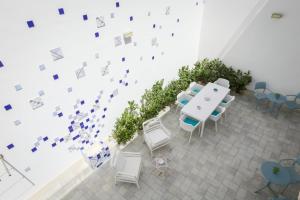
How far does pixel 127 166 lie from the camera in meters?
4.70

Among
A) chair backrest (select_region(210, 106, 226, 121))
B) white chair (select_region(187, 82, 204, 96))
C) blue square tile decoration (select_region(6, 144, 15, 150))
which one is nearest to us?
blue square tile decoration (select_region(6, 144, 15, 150))

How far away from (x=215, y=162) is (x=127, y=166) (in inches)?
85.0

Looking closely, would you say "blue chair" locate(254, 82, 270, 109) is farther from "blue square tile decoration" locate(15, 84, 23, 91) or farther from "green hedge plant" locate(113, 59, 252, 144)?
"blue square tile decoration" locate(15, 84, 23, 91)

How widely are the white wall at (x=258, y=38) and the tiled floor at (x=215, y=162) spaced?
4.31 feet

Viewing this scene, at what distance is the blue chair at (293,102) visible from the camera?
6.08 meters

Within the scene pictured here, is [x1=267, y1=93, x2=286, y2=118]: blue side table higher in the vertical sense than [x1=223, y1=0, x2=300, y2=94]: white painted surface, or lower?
lower

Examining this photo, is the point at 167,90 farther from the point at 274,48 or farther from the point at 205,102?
the point at 274,48

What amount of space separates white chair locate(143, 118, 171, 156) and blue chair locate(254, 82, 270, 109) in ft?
10.8

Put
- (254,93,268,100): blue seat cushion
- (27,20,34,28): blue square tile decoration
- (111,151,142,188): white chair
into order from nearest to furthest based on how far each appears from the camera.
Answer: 1. (27,20,34,28): blue square tile decoration
2. (111,151,142,188): white chair
3. (254,93,268,100): blue seat cushion

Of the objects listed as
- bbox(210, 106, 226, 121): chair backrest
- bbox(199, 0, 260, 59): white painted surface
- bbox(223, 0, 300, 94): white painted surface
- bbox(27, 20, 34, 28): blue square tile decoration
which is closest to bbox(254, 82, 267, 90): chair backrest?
bbox(223, 0, 300, 94): white painted surface

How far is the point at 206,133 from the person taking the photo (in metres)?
5.93

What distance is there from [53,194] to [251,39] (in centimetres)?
684

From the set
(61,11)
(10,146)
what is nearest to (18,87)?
(10,146)

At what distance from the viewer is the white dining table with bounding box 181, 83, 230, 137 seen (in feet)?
17.8
